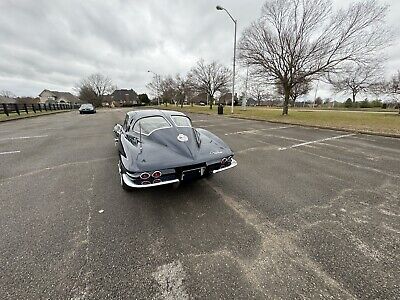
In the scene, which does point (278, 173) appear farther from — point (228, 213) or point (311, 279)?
point (311, 279)

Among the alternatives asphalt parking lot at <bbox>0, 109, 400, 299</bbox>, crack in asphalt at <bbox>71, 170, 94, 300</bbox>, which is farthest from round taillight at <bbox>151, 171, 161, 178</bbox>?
crack in asphalt at <bbox>71, 170, 94, 300</bbox>

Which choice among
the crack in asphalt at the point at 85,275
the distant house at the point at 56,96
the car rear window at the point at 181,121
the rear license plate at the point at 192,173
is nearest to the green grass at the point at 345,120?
the car rear window at the point at 181,121

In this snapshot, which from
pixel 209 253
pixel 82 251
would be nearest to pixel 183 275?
pixel 209 253

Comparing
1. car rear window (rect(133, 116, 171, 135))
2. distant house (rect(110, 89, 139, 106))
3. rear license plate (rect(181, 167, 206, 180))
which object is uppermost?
distant house (rect(110, 89, 139, 106))

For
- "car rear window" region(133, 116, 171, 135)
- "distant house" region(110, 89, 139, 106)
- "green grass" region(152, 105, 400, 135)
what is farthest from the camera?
"distant house" region(110, 89, 139, 106)

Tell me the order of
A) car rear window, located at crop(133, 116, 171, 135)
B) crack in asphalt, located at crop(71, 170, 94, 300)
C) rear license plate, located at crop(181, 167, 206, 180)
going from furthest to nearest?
car rear window, located at crop(133, 116, 171, 135) → rear license plate, located at crop(181, 167, 206, 180) → crack in asphalt, located at crop(71, 170, 94, 300)

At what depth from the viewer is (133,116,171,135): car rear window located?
3835mm

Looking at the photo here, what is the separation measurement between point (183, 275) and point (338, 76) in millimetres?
23183

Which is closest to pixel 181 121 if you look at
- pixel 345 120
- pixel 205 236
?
pixel 205 236

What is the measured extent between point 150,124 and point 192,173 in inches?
61.3

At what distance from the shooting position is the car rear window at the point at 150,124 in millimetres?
3835

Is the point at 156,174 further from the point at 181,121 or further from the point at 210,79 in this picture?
the point at 210,79

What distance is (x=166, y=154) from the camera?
3.06 metres

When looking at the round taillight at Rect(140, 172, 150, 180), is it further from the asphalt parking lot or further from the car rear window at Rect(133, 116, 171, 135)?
the car rear window at Rect(133, 116, 171, 135)
